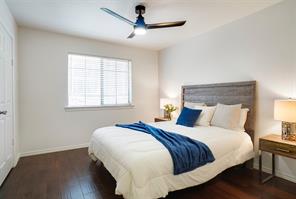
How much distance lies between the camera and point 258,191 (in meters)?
2.27

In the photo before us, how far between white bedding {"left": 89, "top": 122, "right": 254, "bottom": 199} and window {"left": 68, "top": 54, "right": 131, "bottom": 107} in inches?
69.5

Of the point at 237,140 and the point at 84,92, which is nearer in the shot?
the point at 237,140

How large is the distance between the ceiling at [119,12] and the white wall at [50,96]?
330 millimetres

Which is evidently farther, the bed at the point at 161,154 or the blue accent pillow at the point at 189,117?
the blue accent pillow at the point at 189,117

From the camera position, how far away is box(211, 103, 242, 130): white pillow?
2923 millimetres

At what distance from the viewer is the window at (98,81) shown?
4.19 metres

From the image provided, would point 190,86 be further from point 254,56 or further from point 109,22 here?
point 109,22

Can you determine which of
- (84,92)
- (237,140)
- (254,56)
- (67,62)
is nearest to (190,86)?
(254,56)

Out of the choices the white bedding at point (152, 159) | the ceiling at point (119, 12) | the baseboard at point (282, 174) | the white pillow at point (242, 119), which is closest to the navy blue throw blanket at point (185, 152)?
the white bedding at point (152, 159)

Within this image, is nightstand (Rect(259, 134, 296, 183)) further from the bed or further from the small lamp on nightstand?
the bed

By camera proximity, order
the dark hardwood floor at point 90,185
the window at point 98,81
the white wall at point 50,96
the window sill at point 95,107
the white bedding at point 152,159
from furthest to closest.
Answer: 1. the window at point 98,81
2. the window sill at point 95,107
3. the white wall at point 50,96
4. the dark hardwood floor at point 90,185
5. the white bedding at point 152,159

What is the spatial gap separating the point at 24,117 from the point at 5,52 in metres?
1.49

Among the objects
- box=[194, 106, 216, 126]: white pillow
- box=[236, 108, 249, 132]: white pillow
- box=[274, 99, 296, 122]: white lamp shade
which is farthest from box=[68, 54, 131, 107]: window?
box=[274, 99, 296, 122]: white lamp shade

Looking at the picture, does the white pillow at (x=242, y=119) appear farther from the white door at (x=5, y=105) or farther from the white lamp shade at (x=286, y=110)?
the white door at (x=5, y=105)
